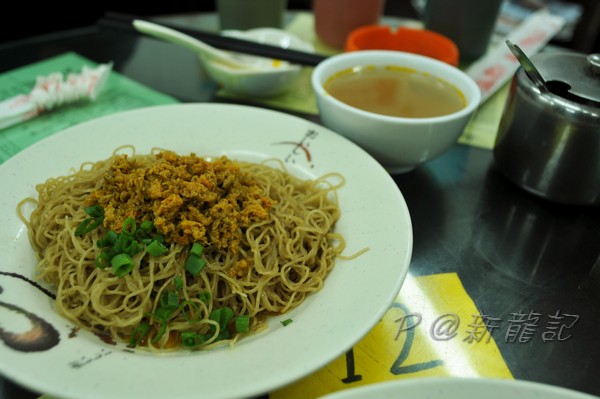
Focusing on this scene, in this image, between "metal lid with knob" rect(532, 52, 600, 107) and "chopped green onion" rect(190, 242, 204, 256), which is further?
"metal lid with knob" rect(532, 52, 600, 107)

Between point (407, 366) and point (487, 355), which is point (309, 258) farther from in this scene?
point (487, 355)

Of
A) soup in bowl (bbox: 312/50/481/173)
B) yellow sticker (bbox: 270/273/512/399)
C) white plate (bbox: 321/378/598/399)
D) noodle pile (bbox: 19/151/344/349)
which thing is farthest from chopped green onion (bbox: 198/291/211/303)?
soup in bowl (bbox: 312/50/481/173)

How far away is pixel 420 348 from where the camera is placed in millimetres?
1375

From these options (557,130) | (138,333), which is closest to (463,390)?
(138,333)

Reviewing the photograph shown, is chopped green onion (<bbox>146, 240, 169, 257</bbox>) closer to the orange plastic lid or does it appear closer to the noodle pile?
the noodle pile

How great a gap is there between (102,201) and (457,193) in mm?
1371

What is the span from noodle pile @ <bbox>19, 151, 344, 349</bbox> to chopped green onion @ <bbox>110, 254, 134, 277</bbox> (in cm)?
3

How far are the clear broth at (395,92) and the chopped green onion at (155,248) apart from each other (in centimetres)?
97

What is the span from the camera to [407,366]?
4.34ft

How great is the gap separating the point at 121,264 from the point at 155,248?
10 centimetres

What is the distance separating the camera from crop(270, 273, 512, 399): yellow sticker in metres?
1.28

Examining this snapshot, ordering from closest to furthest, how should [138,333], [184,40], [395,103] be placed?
[138,333]
[395,103]
[184,40]

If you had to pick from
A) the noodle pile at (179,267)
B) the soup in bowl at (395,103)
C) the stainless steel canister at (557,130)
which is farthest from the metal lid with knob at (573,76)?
the noodle pile at (179,267)

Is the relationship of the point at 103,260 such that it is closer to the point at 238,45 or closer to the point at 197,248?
the point at 197,248
